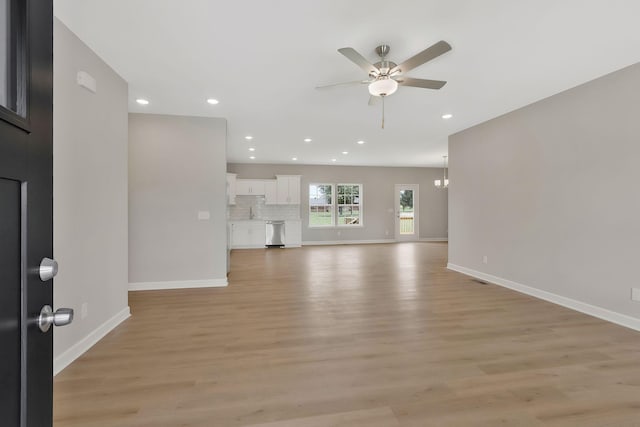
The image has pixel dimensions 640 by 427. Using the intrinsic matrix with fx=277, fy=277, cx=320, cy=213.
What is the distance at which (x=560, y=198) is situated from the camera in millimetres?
3428

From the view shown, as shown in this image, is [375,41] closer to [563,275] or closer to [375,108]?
[375,108]

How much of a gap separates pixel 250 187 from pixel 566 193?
724 cm

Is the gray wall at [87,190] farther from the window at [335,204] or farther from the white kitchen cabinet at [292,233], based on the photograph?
the window at [335,204]

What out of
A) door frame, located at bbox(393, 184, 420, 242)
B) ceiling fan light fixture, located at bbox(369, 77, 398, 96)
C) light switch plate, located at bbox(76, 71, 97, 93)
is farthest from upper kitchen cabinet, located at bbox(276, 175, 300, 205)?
ceiling fan light fixture, located at bbox(369, 77, 398, 96)

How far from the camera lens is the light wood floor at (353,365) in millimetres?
1628

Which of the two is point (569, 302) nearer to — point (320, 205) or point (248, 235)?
point (320, 205)

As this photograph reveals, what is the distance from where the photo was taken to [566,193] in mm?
3357

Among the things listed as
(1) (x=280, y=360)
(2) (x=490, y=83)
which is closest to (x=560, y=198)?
(2) (x=490, y=83)

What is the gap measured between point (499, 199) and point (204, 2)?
4479 millimetres

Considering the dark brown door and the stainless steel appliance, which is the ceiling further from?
the stainless steel appliance

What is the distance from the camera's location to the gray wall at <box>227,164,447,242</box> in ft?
29.3

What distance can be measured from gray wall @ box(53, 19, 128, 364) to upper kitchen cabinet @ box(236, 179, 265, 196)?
211 inches

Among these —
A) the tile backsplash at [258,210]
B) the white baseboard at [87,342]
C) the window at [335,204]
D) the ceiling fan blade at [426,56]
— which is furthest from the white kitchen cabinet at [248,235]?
the ceiling fan blade at [426,56]

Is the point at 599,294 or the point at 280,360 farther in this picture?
the point at 599,294
